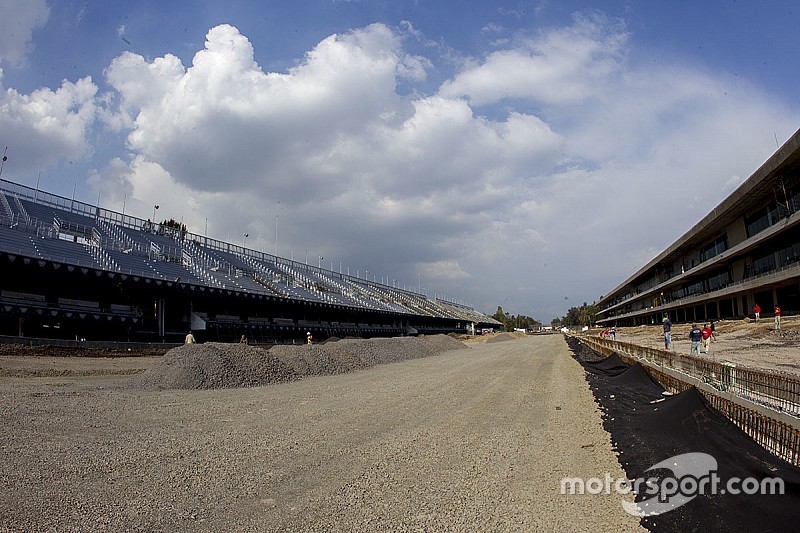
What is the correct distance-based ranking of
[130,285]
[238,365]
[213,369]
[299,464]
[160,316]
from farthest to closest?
[160,316], [130,285], [238,365], [213,369], [299,464]

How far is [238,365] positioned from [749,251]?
136ft

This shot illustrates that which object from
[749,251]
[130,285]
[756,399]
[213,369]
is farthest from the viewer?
[749,251]

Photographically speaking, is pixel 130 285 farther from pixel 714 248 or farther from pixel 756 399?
pixel 714 248

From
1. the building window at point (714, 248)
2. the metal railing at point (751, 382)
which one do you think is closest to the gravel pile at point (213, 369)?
the metal railing at point (751, 382)

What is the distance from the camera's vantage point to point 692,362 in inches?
564

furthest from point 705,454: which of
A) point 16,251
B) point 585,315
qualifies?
point 585,315

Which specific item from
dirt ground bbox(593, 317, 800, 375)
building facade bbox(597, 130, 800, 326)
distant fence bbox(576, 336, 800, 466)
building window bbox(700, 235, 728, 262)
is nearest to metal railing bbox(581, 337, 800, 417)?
distant fence bbox(576, 336, 800, 466)

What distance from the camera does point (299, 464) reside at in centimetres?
777

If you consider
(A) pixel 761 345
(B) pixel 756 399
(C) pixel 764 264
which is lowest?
(A) pixel 761 345

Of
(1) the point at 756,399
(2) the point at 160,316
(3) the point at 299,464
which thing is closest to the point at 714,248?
(1) the point at 756,399

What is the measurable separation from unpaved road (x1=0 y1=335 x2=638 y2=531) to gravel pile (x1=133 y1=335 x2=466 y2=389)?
331cm

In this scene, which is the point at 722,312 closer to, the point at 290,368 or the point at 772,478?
the point at 290,368

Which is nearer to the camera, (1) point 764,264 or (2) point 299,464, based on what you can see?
(2) point 299,464

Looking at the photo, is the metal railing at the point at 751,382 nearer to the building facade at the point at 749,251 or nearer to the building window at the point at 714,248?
the building facade at the point at 749,251
